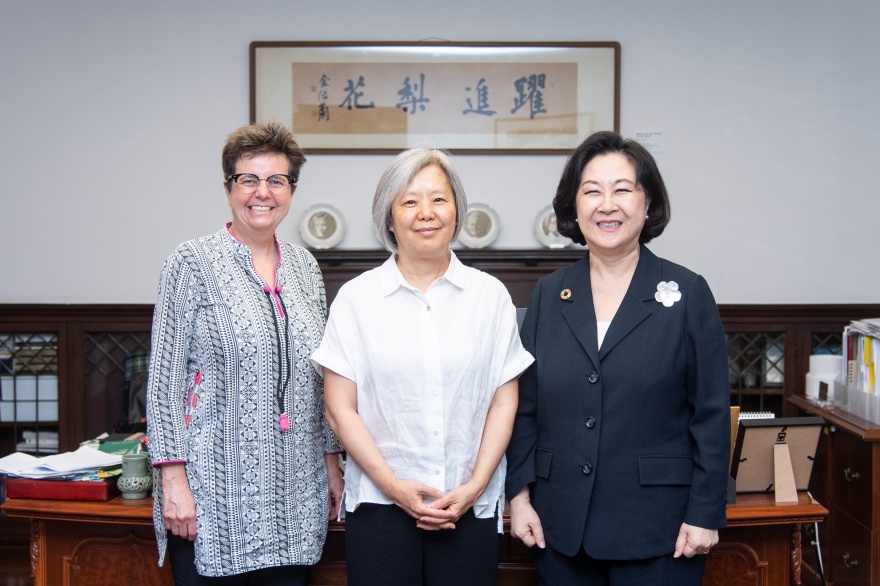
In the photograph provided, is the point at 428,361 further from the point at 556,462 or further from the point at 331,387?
the point at 556,462

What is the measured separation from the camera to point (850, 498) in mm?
2887

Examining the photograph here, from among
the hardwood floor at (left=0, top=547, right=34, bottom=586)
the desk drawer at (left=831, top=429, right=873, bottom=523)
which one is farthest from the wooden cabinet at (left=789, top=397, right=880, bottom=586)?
the hardwood floor at (left=0, top=547, right=34, bottom=586)

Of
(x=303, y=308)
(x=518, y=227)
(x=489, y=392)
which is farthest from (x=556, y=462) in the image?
(x=518, y=227)

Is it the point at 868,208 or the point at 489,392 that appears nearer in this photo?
the point at 489,392

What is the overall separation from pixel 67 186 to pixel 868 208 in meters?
4.22

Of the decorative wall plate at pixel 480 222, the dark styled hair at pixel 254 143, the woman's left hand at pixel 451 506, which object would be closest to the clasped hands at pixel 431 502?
Answer: the woman's left hand at pixel 451 506

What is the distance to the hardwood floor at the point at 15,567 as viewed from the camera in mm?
3424

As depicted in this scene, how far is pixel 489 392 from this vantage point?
1.73m

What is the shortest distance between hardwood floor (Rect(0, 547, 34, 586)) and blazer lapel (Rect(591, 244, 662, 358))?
9.82ft

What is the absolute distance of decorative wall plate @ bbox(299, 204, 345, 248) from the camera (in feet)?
13.2

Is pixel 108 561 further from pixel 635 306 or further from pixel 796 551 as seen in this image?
pixel 796 551

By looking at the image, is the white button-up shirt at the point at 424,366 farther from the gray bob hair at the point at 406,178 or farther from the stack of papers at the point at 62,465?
the stack of papers at the point at 62,465

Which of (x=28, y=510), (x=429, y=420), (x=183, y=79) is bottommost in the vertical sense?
(x=28, y=510)

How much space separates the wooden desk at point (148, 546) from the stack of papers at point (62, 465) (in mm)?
75
